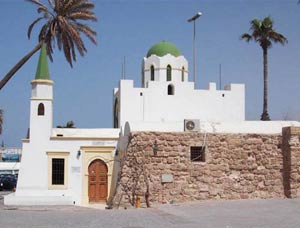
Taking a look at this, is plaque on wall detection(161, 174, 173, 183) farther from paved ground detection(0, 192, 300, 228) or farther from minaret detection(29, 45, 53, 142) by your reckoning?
minaret detection(29, 45, 53, 142)

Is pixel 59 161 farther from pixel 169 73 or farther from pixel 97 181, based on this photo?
pixel 169 73

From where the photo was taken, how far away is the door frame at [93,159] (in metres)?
22.5

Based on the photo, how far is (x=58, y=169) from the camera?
877 inches

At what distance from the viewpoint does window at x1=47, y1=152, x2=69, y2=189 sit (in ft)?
72.5

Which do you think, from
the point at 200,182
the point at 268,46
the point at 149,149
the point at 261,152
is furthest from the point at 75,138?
the point at 268,46

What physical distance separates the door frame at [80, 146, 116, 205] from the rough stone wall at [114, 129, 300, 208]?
4942 mm

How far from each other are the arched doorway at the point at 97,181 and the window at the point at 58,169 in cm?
122

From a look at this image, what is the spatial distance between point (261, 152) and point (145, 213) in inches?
224

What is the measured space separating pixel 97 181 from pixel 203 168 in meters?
6.78

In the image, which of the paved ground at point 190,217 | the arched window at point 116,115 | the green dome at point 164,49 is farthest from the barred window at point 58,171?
the green dome at point 164,49

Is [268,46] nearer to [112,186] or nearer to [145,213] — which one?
[112,186]

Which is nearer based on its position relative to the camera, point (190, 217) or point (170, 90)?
point (190, 217)

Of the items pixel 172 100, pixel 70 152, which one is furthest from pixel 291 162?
pixel 172 100

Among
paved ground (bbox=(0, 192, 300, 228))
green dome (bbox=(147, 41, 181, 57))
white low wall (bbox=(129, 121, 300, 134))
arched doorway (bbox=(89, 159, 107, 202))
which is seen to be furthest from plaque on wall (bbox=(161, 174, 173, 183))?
green dome (bbox=(147, 41, 181, 57))
